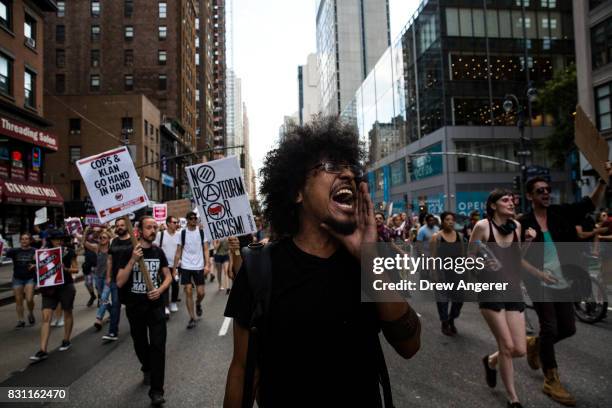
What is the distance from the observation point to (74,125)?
41.0 m

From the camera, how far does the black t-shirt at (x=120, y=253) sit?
4.98 metres

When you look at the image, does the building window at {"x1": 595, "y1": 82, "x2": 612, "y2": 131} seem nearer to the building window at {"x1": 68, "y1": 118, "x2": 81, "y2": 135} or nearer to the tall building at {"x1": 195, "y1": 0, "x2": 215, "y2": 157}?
the building window at {"x1": 68, "y1": 118, "x2": 81, "y2": 135}

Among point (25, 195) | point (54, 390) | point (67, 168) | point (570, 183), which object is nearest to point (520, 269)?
point (54, 390)

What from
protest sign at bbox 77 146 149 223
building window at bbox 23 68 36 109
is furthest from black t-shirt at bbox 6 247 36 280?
building window at bbox 23 68 36 109

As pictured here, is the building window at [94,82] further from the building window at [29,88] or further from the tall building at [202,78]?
the building window at [29,88]

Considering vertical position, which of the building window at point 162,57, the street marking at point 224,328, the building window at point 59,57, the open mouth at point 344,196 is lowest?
the street marking at point 224,328

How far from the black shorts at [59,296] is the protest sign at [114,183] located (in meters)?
2.41

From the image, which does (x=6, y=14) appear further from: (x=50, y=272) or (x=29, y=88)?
(x=50, y=272)

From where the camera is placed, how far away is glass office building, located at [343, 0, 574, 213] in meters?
36.4

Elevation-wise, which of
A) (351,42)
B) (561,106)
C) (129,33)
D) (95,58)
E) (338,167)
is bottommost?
(338,167)

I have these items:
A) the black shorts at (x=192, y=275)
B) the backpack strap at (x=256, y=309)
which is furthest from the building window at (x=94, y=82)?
the backpack strap at (x=256, y=309)

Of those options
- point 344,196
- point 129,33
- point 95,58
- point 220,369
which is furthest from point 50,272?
point 129,33

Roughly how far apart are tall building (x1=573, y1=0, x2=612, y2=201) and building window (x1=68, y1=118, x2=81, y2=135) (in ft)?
140

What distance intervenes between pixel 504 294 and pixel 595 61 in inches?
1094
